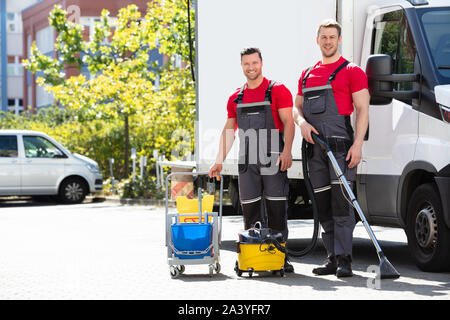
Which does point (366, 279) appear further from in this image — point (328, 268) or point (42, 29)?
point (42, 29)

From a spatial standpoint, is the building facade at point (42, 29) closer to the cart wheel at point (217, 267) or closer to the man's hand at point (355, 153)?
the cart wheel at point (217, 267)

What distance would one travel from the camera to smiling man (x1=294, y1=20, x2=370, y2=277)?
26.1ft

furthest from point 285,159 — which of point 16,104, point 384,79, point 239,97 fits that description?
point 16,104

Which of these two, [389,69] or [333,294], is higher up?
[389,69]

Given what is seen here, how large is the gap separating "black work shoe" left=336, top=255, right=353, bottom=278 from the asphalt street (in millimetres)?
56

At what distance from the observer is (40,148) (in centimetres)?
2206

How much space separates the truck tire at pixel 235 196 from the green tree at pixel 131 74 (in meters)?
11.4

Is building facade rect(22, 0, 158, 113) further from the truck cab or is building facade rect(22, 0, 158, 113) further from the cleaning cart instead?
the cleaning cart

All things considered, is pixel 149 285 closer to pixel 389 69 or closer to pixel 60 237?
pixel 389 69

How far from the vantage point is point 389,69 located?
26.2 feet

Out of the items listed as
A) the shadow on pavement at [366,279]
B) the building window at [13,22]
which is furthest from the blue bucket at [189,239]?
the building window at [13,22]
